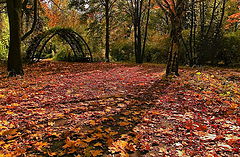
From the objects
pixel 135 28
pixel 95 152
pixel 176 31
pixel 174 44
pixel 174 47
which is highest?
pixel 135 28

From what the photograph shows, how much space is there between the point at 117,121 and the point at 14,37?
23.0 feet

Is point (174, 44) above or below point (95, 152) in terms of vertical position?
above

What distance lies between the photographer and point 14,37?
27.6 ft

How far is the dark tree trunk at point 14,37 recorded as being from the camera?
8.40 metres

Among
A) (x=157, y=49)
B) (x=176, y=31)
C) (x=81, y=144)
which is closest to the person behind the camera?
(x=81, y=144)

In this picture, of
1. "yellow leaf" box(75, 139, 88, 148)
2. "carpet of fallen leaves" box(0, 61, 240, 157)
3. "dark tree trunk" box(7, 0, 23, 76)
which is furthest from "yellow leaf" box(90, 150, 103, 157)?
"dark tree trunk" box(7, 0, 23, 76)

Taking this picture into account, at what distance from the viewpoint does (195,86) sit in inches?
273

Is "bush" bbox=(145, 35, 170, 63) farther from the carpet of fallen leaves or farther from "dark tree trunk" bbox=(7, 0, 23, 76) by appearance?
"dark tree trunk" bbox=(7, 0, 23, 76)

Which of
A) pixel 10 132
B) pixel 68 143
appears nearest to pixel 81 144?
pixel 68 143

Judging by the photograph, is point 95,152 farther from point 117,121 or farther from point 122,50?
point 122,50

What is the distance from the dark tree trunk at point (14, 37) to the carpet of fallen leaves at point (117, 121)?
219 centimetres

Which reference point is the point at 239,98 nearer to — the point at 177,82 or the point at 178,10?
the point at 177,82

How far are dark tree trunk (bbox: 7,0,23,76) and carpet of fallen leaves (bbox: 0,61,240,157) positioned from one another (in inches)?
86.3

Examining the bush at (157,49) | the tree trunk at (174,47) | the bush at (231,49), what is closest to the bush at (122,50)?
the bush at (157,49)
